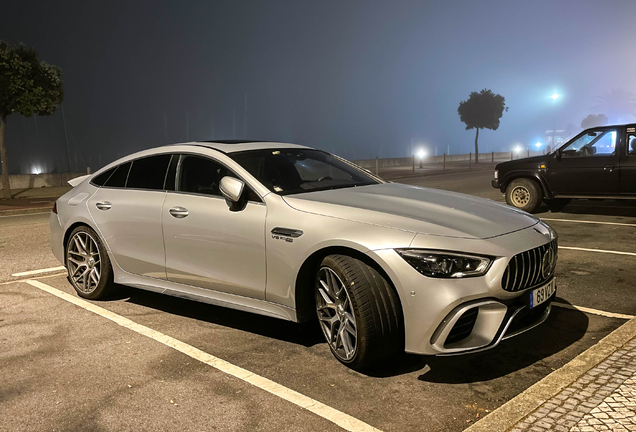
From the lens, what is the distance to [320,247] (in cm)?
392

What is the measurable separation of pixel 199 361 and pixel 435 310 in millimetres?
1737

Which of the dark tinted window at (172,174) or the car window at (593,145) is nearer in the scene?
the dark tinted window at (172,174)

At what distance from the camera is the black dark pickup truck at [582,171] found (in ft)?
35.8

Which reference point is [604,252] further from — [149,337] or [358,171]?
[149,337]

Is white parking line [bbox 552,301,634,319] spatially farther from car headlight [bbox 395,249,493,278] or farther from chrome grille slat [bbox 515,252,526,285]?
car headlight [bbox 395,249,493,278]

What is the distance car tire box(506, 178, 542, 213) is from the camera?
12.2m

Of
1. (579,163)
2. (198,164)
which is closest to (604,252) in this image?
(579,163)

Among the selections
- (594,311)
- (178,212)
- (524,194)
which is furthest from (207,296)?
(524,194)

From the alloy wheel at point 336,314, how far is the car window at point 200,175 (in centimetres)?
128

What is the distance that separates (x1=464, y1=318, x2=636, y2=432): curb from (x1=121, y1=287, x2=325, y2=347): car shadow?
1651 millimetres

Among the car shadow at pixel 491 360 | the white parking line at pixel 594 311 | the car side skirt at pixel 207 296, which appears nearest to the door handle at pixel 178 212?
the car side skirt at pixel 207 296

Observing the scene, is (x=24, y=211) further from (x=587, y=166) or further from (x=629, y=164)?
(x=629, y=164)

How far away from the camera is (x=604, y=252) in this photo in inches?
306

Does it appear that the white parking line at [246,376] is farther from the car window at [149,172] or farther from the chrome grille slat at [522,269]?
the chrome grille slat at [522,269]
